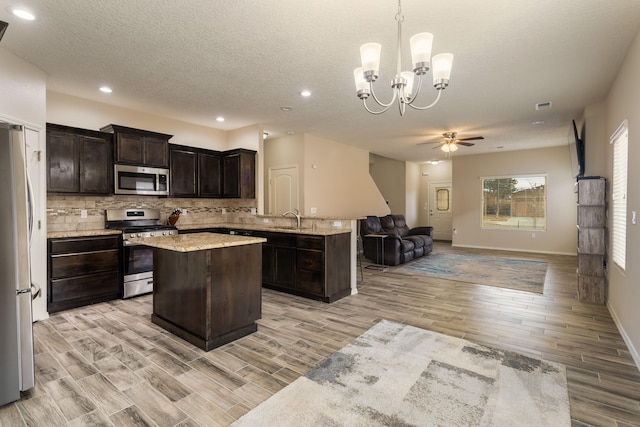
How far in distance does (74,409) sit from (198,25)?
2901 millimetres

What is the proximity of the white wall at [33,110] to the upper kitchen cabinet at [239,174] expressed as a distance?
268 centimetres

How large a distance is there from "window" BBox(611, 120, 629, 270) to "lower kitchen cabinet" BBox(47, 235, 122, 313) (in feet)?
19.2

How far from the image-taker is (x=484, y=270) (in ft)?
19.8

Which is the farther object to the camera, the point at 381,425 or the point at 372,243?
the point at 372,243

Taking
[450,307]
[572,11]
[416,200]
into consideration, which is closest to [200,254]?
[450,307]

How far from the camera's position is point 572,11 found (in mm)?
2365

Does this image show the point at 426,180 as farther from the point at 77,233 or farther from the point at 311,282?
the point at 77,233

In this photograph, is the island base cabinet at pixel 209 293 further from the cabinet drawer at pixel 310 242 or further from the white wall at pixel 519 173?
the white wall at pixel 519 173

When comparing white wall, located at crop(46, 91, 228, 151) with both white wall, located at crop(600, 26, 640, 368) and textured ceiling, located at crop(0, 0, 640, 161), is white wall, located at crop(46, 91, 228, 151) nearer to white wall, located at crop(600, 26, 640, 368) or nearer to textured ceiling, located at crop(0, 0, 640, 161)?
textured ceiling, located at crop(0, 0, 640, 161)

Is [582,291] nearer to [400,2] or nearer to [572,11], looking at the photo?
[572,11]

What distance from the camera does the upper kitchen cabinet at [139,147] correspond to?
4438 millimetres

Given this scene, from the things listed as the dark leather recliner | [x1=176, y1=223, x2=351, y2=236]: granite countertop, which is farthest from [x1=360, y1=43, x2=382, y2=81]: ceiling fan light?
the dark leather recliner

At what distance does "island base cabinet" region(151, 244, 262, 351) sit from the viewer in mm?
2839

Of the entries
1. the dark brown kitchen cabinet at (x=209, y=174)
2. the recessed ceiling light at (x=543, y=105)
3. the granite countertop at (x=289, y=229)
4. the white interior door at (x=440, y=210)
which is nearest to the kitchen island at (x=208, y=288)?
the granite countertop at (x=289, y=229)
